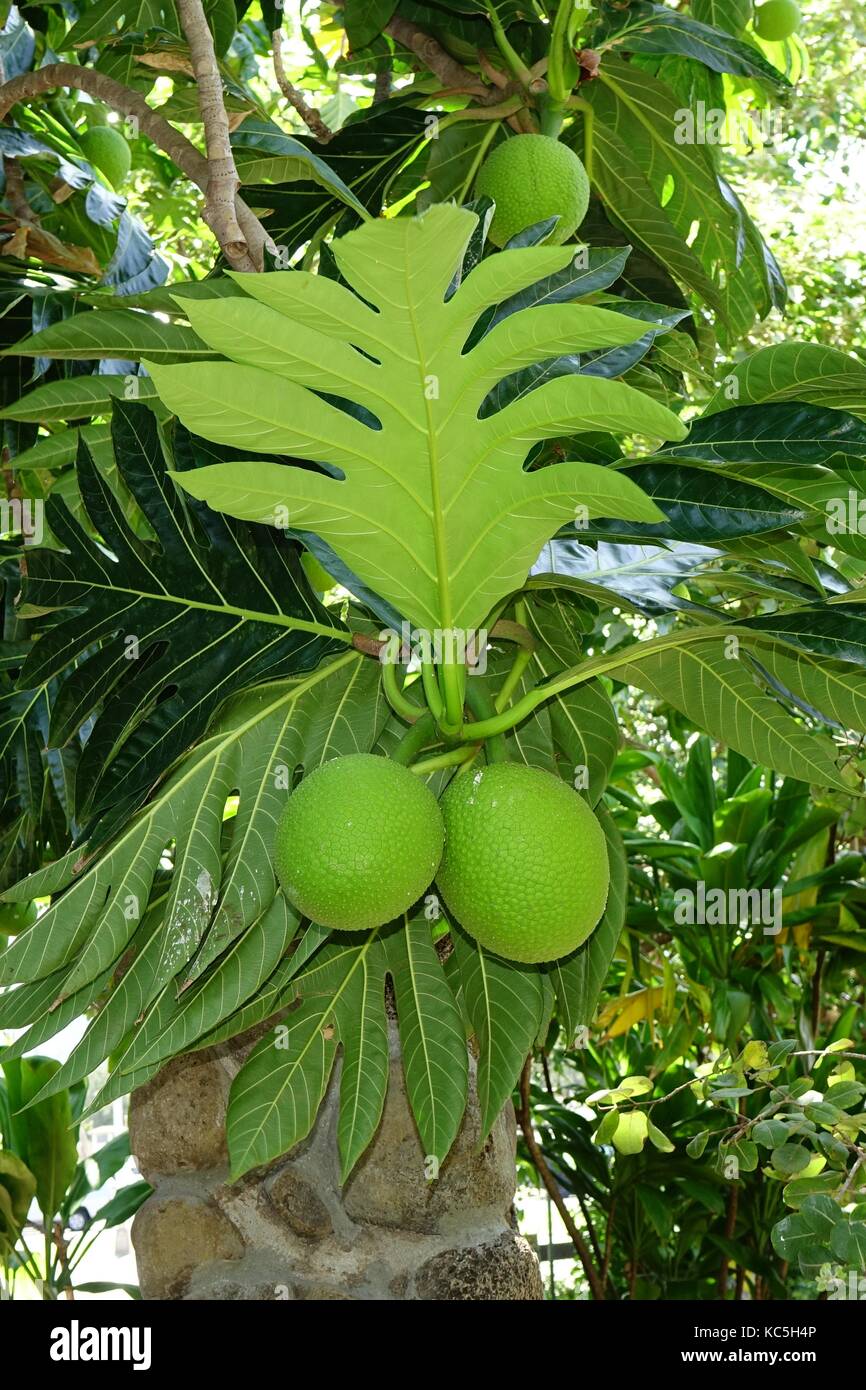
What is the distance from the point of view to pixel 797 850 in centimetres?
A: 248

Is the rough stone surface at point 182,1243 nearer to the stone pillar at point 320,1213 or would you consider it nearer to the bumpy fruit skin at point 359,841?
the stone pillar at point 320,1213

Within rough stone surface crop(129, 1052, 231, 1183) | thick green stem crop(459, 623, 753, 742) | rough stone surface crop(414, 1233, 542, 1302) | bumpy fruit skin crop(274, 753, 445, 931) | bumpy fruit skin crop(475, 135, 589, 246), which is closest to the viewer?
bumpy fruit skin crop(274, 753, 445, 931)

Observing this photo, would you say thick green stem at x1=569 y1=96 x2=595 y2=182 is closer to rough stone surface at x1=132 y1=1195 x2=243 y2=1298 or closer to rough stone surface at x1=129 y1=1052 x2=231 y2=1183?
rough stone surface at x1=129 y1=1052 x2=231 y2=1183

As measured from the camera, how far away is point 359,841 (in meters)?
0.74

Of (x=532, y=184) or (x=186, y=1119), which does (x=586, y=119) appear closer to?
(x=532, y=184)

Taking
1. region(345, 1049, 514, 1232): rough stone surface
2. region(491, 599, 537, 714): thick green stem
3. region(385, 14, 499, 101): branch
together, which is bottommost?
region(345, 1049, 514, 1232): rough stone surface

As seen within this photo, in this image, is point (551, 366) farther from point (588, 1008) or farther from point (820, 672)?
point (588, 1008)

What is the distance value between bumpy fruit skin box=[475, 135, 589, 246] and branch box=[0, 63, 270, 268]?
0.22 meters

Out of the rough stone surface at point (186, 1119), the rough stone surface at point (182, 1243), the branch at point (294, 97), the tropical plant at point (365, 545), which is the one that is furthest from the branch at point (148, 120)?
the rough stone surface at point (182, 1243)

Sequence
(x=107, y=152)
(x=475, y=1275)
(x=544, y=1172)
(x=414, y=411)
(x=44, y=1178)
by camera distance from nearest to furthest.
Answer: (x=414, y=411) → (x=475, y=1275) → (x=107, y=152) → (x=544, y=1172) → (x=44, y=1178)

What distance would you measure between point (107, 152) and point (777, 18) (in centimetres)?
93

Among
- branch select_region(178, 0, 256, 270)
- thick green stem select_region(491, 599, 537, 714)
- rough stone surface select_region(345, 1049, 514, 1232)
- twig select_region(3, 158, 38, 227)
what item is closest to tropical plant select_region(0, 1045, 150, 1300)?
rough stone surface select_region(345, 1049, 514, 1232)

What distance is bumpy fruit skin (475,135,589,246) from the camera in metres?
1.08

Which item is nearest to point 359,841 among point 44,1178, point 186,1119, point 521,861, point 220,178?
point 521,861
